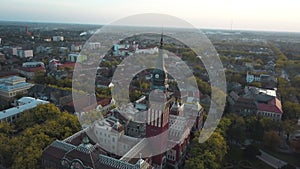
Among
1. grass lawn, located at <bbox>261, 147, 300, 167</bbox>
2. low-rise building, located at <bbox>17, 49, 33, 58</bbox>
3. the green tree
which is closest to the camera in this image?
the green tree

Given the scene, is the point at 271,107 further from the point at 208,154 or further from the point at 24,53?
the point at 24,53

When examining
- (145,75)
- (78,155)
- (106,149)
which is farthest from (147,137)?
(145,75)

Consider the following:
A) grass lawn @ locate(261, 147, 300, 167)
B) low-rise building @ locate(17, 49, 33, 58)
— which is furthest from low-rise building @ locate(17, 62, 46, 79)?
grass lawn @ locate(261, 147, 300, 167)

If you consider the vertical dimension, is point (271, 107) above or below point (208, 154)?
above

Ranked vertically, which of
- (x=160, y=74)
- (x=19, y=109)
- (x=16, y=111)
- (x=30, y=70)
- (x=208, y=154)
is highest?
(x=160, y=74)

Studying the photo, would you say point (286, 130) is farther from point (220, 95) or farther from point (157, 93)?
point (157, 93)

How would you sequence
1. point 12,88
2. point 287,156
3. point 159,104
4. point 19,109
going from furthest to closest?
point 12,88 → point 19,109 → point 287,156 → point 159,104

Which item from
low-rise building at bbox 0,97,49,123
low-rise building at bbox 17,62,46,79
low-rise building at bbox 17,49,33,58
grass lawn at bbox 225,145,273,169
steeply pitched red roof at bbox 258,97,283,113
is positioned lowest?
grass lawn at bbox 225,145,273,169

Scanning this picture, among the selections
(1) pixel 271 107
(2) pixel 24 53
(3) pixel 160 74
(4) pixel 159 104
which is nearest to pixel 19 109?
(4) pixel 159 104

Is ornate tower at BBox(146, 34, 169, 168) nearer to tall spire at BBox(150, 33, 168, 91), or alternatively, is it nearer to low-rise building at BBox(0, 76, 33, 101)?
tall spire at BBox(150, 33, 168, 91)
